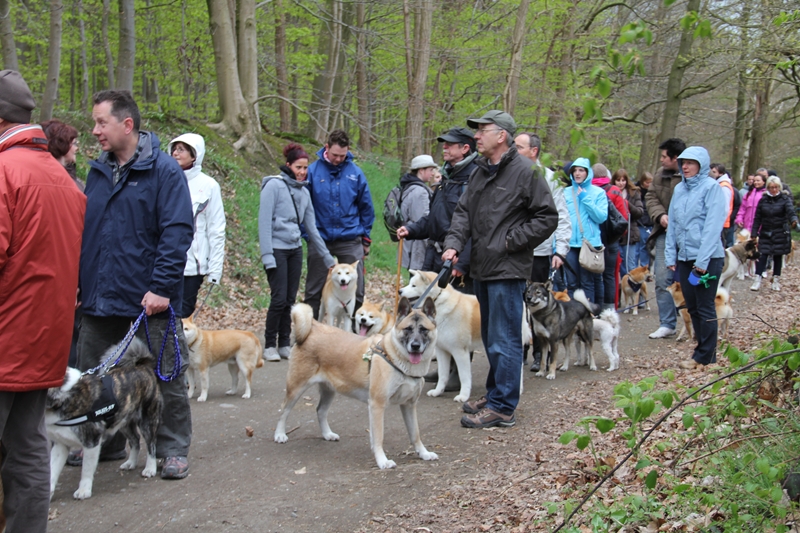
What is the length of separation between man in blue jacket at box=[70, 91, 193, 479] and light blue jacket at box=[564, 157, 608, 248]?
6311mm

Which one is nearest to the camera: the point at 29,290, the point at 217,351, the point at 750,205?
the point at 29,290

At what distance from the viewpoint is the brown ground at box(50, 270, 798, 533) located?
14.0 feet

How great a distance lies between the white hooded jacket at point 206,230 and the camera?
20.5 ft

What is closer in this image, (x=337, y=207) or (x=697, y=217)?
(x=697, y=217)

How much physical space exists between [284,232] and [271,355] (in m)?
1.57

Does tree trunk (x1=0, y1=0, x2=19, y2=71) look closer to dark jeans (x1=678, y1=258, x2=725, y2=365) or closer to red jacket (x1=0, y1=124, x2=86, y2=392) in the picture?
red jacket (x1=0, y1=124, x2=86, y2=392)

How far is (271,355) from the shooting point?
8.78 metres

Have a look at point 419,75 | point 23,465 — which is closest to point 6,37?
point 419,75

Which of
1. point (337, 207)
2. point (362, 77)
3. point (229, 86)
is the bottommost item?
point (337, 207)

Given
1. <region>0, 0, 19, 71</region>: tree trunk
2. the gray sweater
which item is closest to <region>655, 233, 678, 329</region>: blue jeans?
the gray sweater

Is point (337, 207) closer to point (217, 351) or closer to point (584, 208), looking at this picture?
point (217, 351)

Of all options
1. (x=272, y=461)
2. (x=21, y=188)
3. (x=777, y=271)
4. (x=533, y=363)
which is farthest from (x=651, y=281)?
(x=21, y=188)

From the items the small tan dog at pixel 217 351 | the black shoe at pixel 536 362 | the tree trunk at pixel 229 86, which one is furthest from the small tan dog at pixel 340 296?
the tree trunk at pixel 229 86

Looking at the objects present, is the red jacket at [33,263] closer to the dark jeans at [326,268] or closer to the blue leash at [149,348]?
the blue leash at [149,348]
